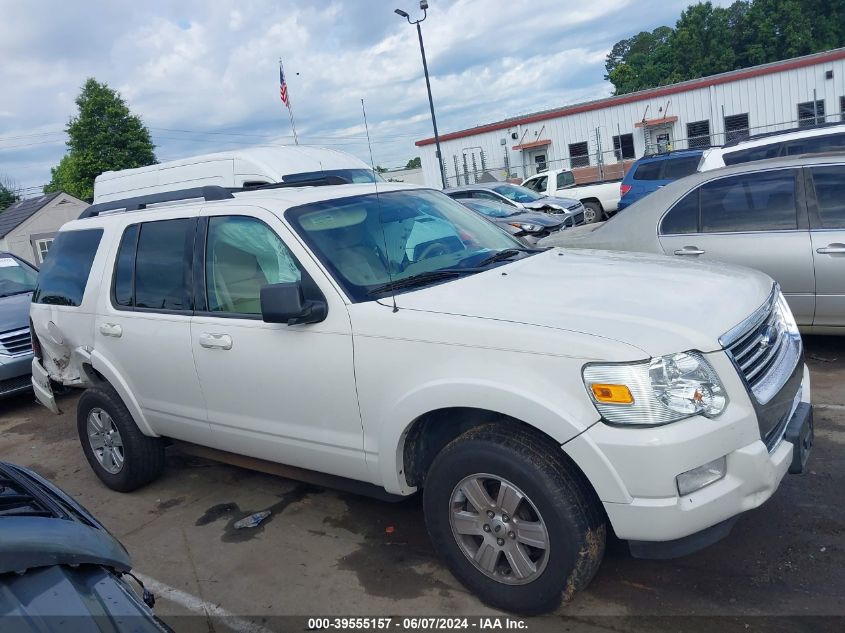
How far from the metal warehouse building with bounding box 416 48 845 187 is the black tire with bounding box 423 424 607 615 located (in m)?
28.7

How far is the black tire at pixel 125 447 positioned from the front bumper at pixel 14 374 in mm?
3486

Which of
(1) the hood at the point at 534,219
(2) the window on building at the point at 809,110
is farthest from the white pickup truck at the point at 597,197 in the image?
(2) the window on building at the point at 809,110

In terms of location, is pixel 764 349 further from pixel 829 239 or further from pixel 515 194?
pixel 515 194

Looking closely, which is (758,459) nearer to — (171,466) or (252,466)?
(252,466)

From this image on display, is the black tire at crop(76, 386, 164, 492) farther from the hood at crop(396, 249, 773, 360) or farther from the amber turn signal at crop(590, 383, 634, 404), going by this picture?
the amber turn signal at crop(590, 383, 634, 404)

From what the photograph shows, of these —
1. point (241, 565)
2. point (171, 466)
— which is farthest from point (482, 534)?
point (171, 466)

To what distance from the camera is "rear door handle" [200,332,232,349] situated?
4016mm

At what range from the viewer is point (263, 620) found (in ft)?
11.3

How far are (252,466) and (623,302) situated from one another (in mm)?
2450

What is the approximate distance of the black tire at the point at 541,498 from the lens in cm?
290

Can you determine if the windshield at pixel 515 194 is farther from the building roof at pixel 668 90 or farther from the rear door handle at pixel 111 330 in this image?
the building roof at pixel 668 90

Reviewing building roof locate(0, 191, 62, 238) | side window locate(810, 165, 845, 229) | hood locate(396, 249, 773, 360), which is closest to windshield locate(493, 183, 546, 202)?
side window locate(810, 165, 845, 229)

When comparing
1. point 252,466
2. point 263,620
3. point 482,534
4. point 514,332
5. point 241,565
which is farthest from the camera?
point 252,466

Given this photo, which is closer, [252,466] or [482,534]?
[482,534]
